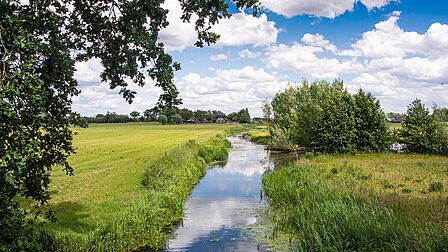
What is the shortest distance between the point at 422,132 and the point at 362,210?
105ft

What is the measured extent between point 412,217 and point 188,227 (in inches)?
351

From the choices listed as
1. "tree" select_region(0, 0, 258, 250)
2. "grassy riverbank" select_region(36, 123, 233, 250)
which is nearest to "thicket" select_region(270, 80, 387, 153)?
"grassy riverbank" select_region(36, 123, 233, 250)

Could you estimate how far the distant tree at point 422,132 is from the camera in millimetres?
40094

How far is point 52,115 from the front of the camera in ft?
30.4

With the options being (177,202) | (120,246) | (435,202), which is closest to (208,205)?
(177,202)

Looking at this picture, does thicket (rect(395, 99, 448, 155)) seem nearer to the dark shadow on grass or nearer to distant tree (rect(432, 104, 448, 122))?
distant tree (rect(432, 104, 448, 122))

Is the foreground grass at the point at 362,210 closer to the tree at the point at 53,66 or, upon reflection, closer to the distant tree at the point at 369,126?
the tree at the point at 53,66

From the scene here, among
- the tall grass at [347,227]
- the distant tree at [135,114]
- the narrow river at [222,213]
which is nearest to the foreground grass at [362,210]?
the tall grass at [347,227]

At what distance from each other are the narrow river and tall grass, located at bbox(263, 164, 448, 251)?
1662 mm

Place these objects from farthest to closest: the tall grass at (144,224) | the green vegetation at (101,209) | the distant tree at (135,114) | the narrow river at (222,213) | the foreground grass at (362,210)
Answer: the distant tree at (135,114) < the narrow river at (222,213) < the green vegetation at (101,209) < the tall grass at (144,224) < the foreground grass at (362,210)

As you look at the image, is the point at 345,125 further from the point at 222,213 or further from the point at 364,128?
the point at 222,213

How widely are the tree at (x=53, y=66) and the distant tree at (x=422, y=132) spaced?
119 ft

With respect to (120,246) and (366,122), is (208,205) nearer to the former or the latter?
(120,246)

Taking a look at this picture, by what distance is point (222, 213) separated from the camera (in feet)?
65.9
